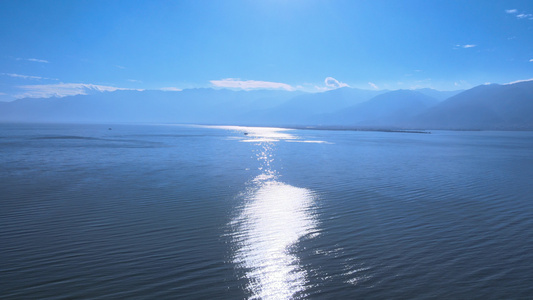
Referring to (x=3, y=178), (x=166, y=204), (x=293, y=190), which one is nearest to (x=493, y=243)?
(x=293, y=190)

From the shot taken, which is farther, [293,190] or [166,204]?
[293,190]

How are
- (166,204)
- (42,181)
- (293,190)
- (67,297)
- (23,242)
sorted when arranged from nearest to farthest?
(67,297)
(23,242)
(166,204)
(293,190)
(42,181)

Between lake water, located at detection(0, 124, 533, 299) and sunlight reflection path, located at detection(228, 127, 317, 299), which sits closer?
lake water, located at detection(0, 124, 533, 299)

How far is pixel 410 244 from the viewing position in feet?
33.7

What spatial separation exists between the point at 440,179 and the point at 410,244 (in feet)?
49.2

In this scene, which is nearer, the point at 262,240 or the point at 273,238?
the point at 262,240

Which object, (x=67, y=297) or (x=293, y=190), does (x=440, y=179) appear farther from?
(x=67, y=297)

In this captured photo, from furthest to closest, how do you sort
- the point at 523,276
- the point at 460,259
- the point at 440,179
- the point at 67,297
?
1. the point at 440,179
2. the point at 460,259
3. the point at 523,276
4. the point at 67,297

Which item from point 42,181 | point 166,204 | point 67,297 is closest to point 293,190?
point 166,204

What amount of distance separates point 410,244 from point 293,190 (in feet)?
29.6

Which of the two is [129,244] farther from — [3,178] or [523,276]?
[3,178]

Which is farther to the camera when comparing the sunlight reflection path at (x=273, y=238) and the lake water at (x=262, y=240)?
the sunlight reflection path at (x=273, y=238)

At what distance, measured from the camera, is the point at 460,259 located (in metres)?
9.10

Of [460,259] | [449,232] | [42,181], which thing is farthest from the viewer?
[42,181]
